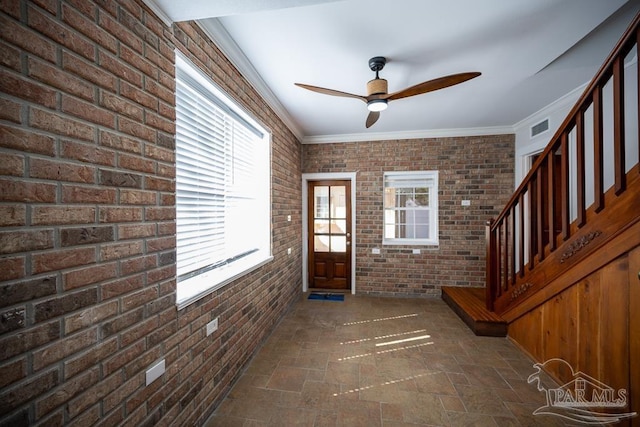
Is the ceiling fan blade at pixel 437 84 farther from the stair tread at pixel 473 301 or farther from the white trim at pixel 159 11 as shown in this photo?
the stair tread at pixel 473 301

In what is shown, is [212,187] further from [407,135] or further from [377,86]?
[407,135]

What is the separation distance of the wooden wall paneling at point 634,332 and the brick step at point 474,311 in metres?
1.33

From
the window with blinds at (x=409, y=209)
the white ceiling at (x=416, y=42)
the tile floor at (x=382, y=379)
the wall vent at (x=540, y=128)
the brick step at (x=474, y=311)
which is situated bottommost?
the tile floor at (x=382, y=379)

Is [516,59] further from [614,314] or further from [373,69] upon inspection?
[614,314]

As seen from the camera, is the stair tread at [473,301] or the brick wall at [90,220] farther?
the stair tread at [473,301]

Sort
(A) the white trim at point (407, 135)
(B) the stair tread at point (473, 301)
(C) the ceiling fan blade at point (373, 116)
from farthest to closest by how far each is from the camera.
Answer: (A) the white trim at point (407, 135) < (B) the stair tread at point (473, 301) < (C) the ceiling fan blade at point (373, 116)

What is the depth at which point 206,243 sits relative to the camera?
6.25ft

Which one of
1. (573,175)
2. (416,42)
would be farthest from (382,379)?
(573,175)

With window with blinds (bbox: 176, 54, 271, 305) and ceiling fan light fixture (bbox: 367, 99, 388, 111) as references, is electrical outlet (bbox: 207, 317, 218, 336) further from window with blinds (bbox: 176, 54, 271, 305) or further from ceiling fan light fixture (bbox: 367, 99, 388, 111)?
ceiling fan light fixture (bbox: 367, 99, 388, 111)

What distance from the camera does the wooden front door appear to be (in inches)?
179

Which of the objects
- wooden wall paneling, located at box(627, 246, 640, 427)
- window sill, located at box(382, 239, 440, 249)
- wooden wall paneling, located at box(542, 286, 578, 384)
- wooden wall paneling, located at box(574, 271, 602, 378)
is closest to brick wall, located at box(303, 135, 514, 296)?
window sill, located at box(382, 239, 440, 249)

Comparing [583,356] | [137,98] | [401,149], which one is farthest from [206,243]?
[401,149]

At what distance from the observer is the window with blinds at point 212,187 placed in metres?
1.64

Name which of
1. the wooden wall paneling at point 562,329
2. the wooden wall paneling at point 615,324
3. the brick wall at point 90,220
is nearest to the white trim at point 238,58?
the brick wall at point 90,220
